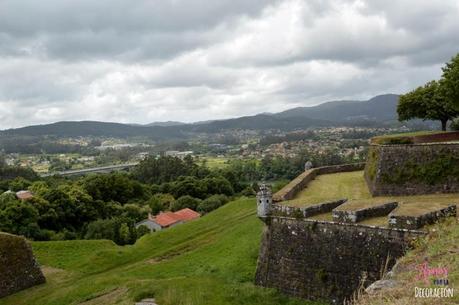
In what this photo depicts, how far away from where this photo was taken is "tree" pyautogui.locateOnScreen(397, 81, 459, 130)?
30156 millimetres

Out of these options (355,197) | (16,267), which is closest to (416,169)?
(355,197)

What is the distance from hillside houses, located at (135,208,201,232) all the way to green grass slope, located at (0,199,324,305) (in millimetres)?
16259

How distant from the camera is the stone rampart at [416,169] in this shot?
18452mm

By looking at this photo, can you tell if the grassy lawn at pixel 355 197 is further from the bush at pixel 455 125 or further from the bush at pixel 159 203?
the bush at pixel 159 203

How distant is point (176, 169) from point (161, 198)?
29701 mm

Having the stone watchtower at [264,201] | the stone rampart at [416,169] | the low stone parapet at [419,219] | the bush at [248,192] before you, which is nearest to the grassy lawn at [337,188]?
the stone rampart at [416,169]

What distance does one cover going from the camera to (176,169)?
96.8 metres

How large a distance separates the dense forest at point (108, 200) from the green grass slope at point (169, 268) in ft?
41.4

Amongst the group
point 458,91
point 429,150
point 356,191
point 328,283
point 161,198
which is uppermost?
point 458,91

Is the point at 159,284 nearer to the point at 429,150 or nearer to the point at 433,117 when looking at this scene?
the point at 429,150

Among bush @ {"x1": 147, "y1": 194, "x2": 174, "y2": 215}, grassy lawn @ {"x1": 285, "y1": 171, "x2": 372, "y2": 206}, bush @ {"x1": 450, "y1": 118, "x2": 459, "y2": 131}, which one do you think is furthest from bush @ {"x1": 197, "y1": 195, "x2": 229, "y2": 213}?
bush @ {"x1": 450, "y1": 118, "x2": 459, "y2": 131}

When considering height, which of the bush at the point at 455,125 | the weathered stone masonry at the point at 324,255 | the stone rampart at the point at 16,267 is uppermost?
the bush at the point at 455,125

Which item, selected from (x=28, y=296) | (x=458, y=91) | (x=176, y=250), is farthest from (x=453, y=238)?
(x=28, y=296)

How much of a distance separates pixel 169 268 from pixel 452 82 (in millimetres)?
18233
